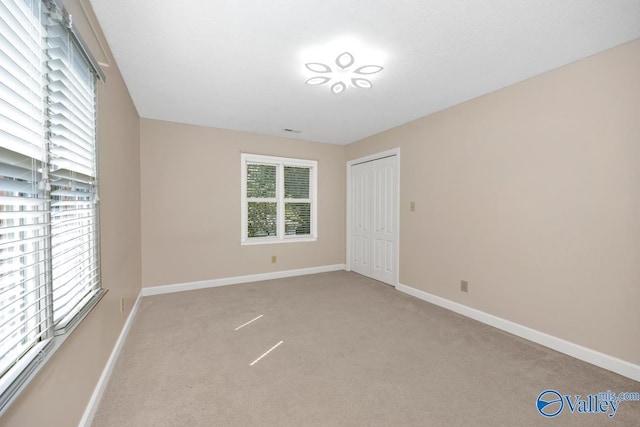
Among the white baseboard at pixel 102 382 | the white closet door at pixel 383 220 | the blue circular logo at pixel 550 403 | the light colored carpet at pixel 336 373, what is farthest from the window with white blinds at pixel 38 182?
the white closet door at pixel 383 220

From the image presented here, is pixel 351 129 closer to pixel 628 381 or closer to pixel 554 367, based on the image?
pixel 554 367

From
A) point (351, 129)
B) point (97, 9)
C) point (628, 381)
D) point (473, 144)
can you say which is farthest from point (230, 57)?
point (628, 381)

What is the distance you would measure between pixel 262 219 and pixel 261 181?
644 millimetres

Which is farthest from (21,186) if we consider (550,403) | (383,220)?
(383,220)

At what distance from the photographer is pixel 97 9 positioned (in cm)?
173

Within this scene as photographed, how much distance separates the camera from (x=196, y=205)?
4.11 m

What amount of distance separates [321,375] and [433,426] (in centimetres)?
79

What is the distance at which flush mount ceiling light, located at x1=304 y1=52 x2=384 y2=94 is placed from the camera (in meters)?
2.35

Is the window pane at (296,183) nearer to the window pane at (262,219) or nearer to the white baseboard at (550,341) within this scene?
the window pane at (262,219)

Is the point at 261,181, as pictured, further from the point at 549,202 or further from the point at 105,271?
the point at 549,202

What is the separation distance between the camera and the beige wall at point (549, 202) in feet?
6.83

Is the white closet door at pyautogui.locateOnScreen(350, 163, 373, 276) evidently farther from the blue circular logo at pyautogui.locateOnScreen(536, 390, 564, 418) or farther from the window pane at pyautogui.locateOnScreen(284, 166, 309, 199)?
the blue circular logo at pyautogui.locateOnScreen(536, 390, 564, 418)

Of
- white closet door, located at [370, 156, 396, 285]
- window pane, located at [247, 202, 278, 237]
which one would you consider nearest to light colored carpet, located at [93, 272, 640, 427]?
white closet door, located at [370, 156, 396, 285]

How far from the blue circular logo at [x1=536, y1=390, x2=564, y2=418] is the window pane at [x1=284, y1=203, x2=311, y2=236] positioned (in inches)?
150
